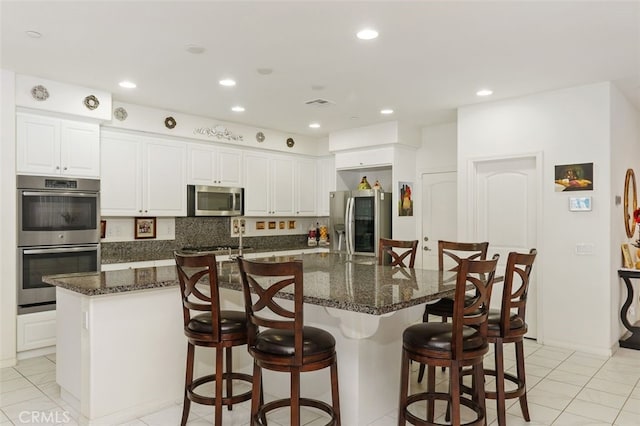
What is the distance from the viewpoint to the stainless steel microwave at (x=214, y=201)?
18.2 ft

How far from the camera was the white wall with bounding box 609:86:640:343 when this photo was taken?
4340mm

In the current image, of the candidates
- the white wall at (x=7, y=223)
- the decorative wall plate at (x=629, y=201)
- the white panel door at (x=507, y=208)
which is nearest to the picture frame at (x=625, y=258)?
the decorative wall plate at (x=629, y=201)

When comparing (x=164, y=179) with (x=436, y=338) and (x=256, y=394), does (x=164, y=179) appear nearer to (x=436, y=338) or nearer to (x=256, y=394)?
(x=256, y=394)

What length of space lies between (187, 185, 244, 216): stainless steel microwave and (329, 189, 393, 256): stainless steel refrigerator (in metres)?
1.46

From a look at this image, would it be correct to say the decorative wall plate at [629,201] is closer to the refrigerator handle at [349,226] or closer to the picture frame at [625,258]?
the picture frame at [625,258]

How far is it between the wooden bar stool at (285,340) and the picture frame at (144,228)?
11.8 feet

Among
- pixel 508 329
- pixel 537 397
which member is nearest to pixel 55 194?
pixel 508 329

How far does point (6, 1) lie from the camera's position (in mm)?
2645

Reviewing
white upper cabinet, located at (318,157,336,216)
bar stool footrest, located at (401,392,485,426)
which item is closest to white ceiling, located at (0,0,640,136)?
white upper cabinet, located at (318,157,336,216)

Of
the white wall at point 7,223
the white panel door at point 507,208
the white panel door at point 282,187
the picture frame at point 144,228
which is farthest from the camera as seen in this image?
the white panel door at point 282,187

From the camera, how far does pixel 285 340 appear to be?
218 centimetres

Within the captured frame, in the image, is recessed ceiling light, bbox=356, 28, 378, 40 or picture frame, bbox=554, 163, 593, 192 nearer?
recessed ceiling light, bbox=356, 28, 378, 40

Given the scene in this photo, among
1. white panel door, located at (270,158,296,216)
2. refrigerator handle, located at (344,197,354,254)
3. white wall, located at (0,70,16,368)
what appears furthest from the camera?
white panel door, located at (270,158,296,216)

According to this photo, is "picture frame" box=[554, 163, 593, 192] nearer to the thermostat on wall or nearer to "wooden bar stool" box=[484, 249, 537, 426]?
the thermostat on wall
